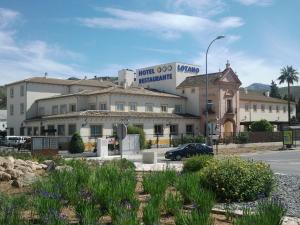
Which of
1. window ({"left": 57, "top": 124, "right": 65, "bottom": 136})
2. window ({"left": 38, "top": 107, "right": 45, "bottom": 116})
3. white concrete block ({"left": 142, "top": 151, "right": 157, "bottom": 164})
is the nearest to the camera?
white concrete block ({"left": 142, "top": 151, "right": 157, "bottom": 164})

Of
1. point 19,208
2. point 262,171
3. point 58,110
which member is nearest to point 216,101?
point 58,110

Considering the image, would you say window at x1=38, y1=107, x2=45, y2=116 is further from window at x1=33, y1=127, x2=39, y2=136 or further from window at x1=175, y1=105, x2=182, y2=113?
window at x1=175, y1=105, x2=182, y2=113

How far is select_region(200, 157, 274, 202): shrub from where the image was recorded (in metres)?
11.7

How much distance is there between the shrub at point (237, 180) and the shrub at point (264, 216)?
13.0 ft

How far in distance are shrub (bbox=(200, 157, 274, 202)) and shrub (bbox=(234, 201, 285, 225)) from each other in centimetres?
396

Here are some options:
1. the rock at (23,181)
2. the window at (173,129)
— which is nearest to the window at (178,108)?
the window at (173,129)

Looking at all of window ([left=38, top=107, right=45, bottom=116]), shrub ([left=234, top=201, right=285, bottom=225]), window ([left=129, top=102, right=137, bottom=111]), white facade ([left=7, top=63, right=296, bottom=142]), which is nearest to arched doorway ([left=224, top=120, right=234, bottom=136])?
white facade ([left=7, top=63, right=296, bottom=142])

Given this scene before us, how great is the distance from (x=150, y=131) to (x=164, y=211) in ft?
162

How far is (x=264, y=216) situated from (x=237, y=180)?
4.86 metres

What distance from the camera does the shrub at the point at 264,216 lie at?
6680mm

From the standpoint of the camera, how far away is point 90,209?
7.84 metres

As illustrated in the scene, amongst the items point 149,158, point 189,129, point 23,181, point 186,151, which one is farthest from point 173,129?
point 23,181

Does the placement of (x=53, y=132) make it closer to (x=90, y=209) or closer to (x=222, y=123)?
(x=222, y=123)

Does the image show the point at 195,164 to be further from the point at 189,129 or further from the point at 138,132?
the point at 189,129
